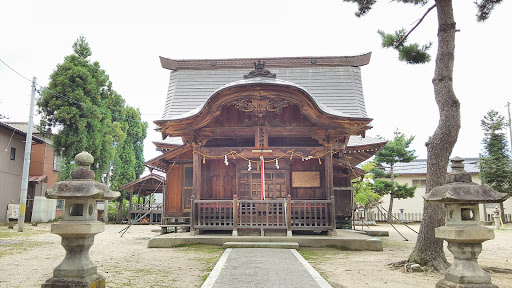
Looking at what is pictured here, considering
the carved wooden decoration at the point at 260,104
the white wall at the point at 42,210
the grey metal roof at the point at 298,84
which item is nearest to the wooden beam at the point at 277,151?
the carved wooden decoration at the point at 260,104

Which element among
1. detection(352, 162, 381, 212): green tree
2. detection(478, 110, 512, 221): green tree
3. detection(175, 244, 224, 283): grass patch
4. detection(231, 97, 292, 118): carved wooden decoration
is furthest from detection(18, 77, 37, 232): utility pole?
detection(478, 110, 512, 221): green tree

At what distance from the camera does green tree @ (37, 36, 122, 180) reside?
2267 centimetres

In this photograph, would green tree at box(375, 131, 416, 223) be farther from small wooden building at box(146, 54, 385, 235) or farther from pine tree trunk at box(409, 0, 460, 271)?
pine tree trunk at box(409, 0, 460, 271)

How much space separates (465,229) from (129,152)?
1165 inches

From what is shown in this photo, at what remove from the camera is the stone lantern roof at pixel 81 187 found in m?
5.12

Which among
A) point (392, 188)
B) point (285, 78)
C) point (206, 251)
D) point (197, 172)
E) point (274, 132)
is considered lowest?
point (206, 251)

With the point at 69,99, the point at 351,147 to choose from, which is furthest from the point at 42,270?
the point at 69,99

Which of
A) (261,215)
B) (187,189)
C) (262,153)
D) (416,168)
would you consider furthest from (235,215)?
(416,168)

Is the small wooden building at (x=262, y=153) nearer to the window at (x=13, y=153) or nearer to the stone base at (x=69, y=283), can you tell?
the stone base at (x=69, y=283)

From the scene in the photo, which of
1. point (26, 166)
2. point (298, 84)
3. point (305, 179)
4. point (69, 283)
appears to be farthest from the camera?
point (26, 166)

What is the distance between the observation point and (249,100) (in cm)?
1134

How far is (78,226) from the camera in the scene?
5008mm

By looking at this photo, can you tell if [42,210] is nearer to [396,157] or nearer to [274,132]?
[274,132]

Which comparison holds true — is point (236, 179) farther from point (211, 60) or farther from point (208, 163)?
point (211, 60)
